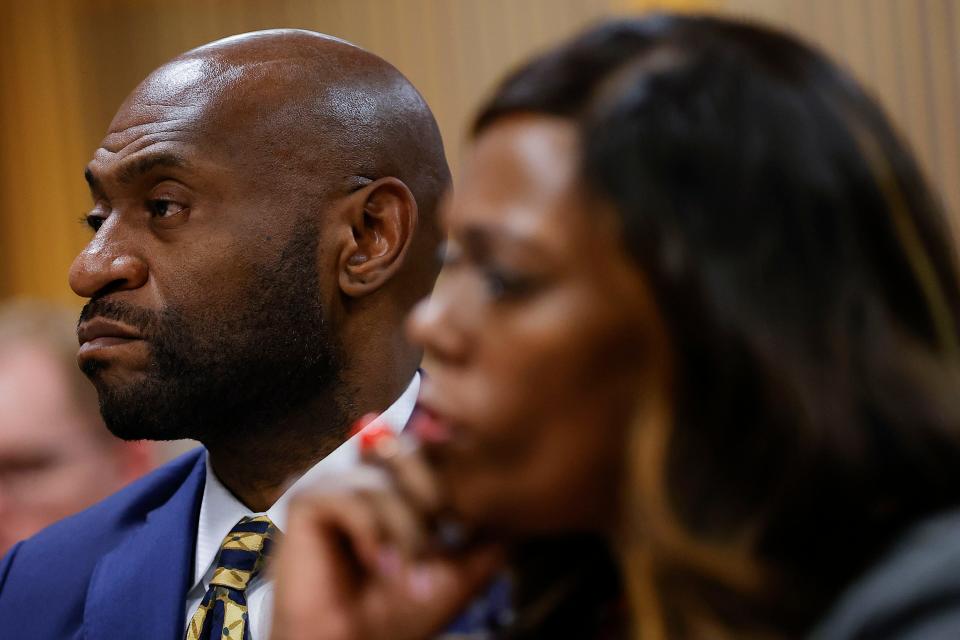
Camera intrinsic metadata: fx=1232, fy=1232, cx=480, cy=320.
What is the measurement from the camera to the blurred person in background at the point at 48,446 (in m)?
2.43

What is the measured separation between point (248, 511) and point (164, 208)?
1.46 feet

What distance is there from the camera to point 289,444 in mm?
1745

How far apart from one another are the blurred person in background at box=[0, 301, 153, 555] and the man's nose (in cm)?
85

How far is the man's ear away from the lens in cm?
176

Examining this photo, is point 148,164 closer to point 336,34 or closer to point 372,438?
point 372,438

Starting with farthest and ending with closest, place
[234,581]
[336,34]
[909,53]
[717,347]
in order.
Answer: [336,34] < [909,53] < [234,581] < [717,347]

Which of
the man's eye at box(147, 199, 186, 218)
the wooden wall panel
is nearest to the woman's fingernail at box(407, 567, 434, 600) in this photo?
the man's eye at box(147, 199, 186, 218)

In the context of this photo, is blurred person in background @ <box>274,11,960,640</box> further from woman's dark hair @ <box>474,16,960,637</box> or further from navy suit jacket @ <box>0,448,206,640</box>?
navy suit jacket @ <box>0,448,206,640</box>

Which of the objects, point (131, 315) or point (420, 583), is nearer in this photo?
point (420, 583)

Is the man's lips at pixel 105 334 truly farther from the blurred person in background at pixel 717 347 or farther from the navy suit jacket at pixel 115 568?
the blurred person in background at pixel 717 347

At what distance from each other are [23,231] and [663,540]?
3953mm

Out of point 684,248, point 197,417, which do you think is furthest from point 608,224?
point 197,417

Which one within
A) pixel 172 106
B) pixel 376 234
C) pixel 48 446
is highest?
pixel 172 106

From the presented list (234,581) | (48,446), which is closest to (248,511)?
(234,581)
